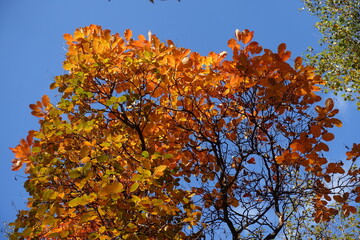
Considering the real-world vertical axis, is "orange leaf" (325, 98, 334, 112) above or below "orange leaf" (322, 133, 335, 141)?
above

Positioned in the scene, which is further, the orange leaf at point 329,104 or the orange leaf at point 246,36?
the orange leaf at point 246,36

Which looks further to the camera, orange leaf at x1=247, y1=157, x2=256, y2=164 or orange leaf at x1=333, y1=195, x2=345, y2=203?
orange leaf at x1=247, y1=157, x2=256, y2=164

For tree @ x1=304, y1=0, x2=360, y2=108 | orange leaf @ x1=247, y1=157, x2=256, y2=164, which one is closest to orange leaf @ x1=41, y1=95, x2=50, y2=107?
orange leaf @ x1=247, y1=157, x2=256, y2=164

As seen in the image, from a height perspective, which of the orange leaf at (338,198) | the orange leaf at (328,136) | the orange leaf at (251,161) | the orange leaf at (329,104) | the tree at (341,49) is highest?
the tree at (341,49)

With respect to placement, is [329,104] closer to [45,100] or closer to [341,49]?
[45,100]

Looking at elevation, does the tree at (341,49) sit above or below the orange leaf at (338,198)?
above

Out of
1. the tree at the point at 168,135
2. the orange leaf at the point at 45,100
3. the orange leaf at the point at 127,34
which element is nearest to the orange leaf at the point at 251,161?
the tree at the point at 168,135

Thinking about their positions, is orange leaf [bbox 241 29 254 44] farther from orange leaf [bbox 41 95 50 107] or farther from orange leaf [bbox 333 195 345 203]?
orange leaf [bbox 41 95 50 107]

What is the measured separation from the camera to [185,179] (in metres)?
3.71

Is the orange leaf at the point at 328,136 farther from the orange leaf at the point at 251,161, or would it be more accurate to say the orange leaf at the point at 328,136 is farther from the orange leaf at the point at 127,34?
the orange leaf at the point at 127,34

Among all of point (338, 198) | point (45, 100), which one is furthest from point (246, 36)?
point (45, 100)

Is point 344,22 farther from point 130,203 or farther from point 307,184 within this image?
point 130,203

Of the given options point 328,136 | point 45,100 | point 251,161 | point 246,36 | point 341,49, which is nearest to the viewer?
point 328,136

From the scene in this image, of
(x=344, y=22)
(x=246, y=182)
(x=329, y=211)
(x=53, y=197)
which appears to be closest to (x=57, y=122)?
(x=53, y=197)
